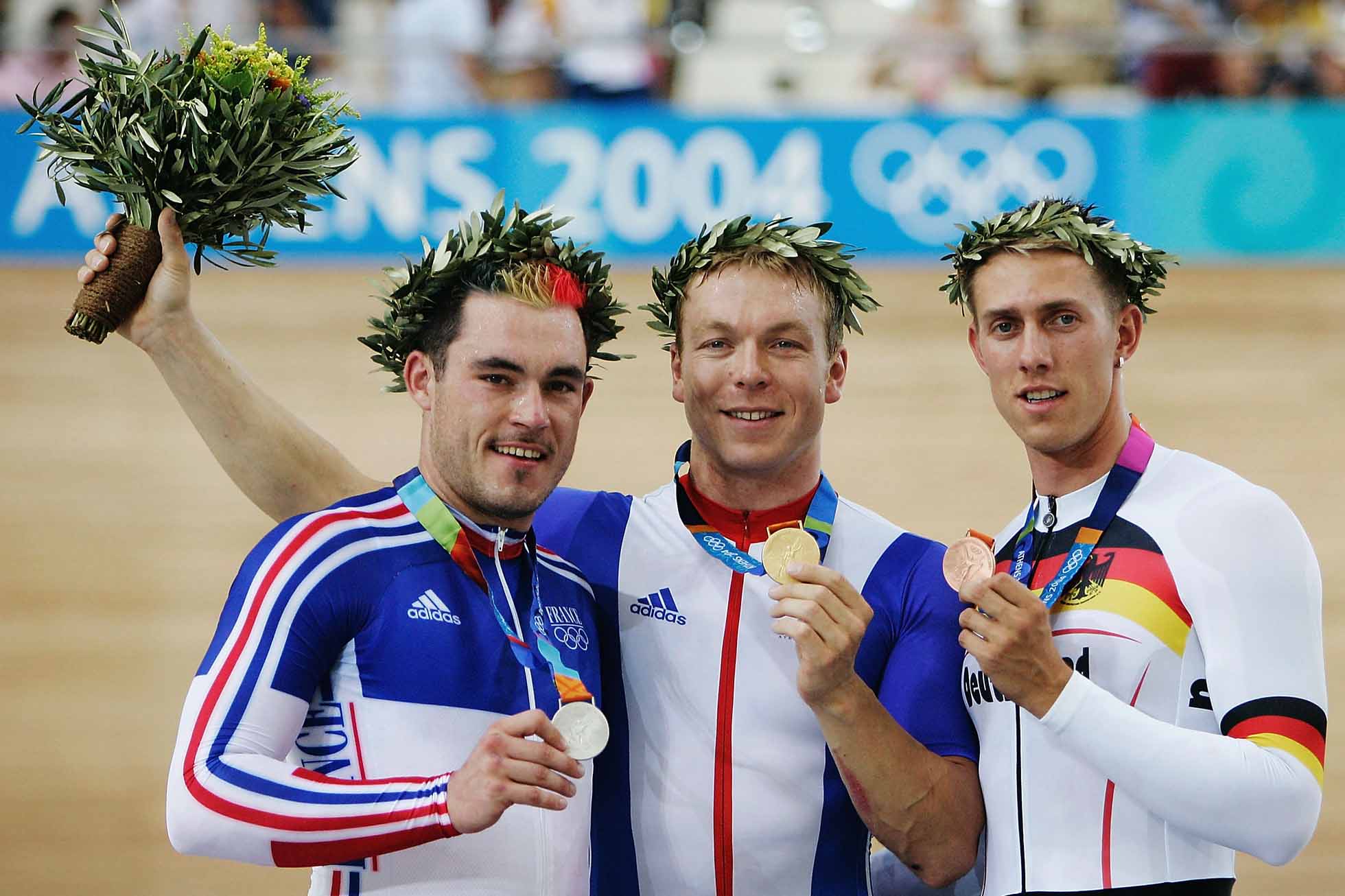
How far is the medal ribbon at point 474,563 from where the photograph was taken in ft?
8.13

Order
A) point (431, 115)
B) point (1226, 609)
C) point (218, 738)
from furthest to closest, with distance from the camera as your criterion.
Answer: point (431, 115) → point (1226, 609) → point (218, 738)

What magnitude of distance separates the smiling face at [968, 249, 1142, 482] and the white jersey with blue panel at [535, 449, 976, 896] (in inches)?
13.5

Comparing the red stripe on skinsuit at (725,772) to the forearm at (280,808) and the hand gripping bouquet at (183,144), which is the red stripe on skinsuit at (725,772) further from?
the hand gripping bouquet at (183,144)

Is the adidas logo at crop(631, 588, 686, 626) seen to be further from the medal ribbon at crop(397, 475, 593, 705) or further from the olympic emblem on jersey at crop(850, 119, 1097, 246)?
the olympic emblem on jersey at crop(850, 119, 1097, 246)

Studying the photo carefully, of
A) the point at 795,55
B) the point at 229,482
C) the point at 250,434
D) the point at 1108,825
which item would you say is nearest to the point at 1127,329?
the point at 1108,825

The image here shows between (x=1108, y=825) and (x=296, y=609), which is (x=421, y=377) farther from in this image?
(x=1108, y=825)

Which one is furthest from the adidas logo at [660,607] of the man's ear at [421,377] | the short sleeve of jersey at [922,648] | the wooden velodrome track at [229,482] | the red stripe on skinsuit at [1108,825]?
the wooden velodrome track at [229,482]

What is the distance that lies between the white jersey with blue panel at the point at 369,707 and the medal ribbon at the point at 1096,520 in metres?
0.87

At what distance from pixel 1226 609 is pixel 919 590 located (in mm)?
575

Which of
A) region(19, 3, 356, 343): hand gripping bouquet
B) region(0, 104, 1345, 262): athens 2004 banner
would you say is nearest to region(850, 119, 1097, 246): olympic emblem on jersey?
region(0, 104, 1345, 262): athens 2004 banner

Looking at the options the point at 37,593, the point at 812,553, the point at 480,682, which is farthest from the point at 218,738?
the point at 37,593

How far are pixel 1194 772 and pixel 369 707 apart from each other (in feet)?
4.56

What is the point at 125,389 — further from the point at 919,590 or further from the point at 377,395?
the point at 919,590

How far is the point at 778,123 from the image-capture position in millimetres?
7008
